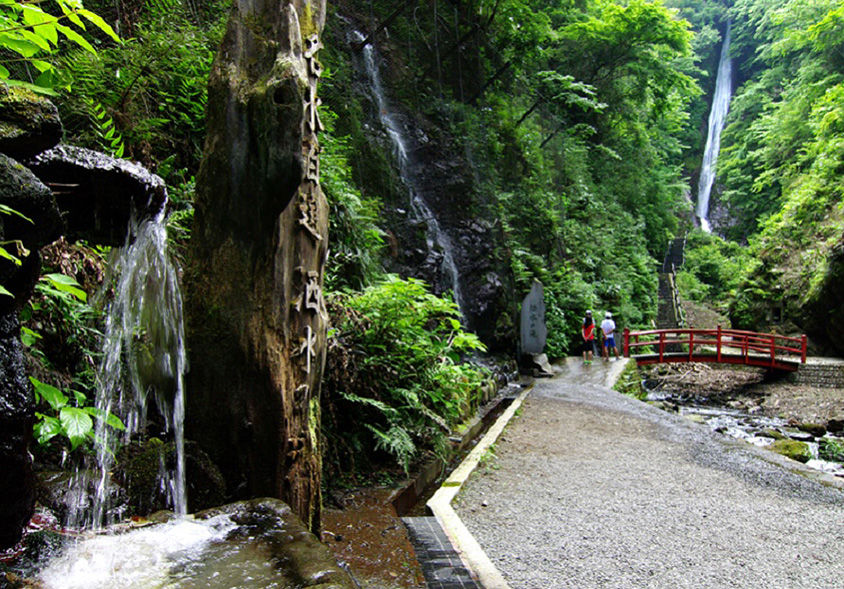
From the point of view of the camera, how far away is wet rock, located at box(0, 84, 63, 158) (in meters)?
2.19

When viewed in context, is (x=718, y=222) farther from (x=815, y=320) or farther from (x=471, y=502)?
(x=471, y=502)

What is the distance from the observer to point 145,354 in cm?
375

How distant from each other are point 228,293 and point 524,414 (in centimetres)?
820

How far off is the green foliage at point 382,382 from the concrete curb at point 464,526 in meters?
0.44

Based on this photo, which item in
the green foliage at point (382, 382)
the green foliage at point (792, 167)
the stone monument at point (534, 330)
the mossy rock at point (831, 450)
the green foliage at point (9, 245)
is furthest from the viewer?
the green foliage at point (792, 167)

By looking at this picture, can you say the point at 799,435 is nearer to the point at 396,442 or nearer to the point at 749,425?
the point at 749,425

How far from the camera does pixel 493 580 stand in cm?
407

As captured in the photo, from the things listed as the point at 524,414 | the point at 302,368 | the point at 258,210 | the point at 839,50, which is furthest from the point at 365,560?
the point at 839,50

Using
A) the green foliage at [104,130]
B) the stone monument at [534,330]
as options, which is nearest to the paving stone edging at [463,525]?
the green foliage at [104,130]

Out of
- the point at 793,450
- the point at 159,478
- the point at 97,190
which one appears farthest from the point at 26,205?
the point at 793,450

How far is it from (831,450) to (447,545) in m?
9.79

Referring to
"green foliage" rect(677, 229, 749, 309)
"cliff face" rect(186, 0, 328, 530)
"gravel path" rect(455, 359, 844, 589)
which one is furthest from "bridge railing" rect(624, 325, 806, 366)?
"cliff face" rect(186, 0, 328, 530)

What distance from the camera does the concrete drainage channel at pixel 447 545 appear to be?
160 inches

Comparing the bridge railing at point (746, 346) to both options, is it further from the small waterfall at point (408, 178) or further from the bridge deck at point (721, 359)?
the small waterfall at point (408, 178)
